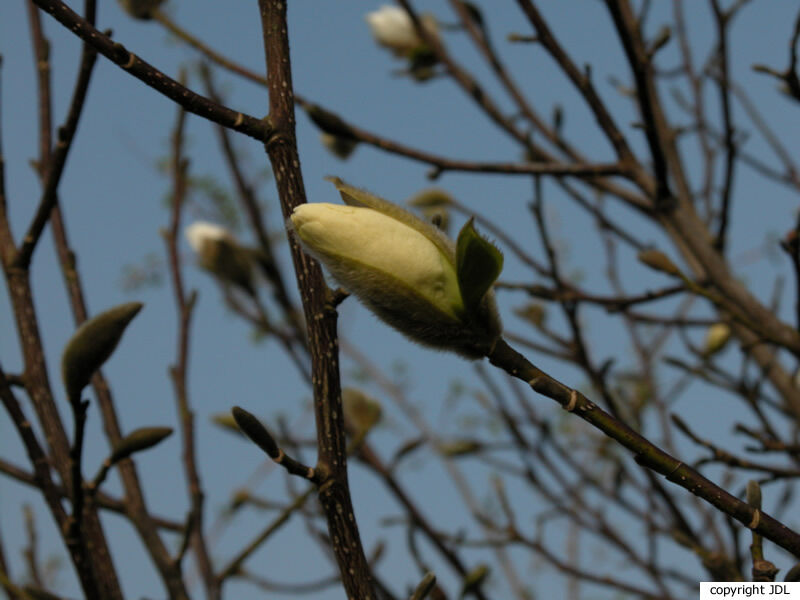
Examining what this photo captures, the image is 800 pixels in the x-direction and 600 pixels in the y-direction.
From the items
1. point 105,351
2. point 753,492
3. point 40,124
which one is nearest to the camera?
point 753,492

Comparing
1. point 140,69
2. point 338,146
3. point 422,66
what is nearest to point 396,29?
point 422,66

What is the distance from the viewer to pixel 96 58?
2.59 ft

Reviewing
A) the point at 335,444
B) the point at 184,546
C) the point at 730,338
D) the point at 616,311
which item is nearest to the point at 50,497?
the point at 184,546

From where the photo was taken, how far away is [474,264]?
47 cm

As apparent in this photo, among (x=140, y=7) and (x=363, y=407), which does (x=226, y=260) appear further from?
(x=363, y=407)

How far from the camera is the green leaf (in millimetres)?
456

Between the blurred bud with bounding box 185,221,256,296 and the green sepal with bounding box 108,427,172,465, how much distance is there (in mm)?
881

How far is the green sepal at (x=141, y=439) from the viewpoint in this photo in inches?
26.5

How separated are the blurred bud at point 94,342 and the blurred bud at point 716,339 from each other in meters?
1.27

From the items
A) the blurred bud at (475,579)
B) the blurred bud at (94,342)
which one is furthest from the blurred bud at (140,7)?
the blurred bud at (475,579)

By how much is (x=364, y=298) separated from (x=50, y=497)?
0.39 meters

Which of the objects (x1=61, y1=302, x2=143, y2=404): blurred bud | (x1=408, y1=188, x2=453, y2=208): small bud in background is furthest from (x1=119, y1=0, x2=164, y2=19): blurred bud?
(x1=61, y1=302, x2=143, y2=404): blurred bud

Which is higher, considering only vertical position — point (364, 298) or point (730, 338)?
point (730, 338)

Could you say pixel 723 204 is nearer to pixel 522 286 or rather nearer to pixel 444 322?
pixel 522 286
